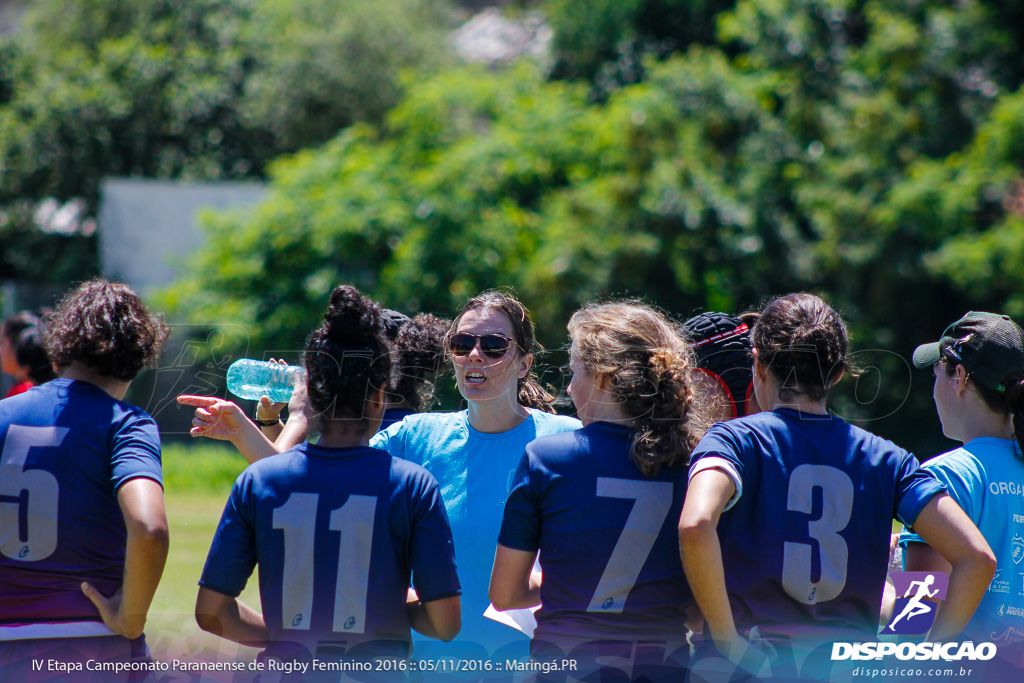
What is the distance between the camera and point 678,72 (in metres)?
15.2

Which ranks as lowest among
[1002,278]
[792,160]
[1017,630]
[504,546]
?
[1017,630]

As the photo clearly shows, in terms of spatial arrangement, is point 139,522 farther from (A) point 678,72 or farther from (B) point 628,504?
(A) point 678,72

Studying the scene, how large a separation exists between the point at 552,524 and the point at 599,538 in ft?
0.48

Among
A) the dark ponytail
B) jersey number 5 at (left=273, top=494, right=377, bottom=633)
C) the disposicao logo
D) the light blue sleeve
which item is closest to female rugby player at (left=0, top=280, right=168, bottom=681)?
jersey number 5 at (left=273, top=494, right=377, bottom=633)

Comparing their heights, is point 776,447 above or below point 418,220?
below

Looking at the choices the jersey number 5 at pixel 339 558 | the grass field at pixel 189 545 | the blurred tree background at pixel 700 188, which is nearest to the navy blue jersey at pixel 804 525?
the jersey number 5 at pixel 339 558

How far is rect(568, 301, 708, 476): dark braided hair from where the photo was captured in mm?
2762

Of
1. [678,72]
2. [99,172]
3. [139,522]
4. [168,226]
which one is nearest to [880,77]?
[678,72]

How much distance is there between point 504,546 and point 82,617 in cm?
135

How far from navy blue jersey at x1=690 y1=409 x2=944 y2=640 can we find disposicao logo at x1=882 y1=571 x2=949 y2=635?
35 cm

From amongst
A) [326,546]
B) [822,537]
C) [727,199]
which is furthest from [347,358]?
[727,199]

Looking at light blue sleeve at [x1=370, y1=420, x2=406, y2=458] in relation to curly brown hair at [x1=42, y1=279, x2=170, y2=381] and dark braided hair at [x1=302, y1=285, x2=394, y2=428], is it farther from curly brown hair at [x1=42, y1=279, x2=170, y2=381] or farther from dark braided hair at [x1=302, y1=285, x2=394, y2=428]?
curly brown hair at [x1=42, y1=279, x2=170, y2=381]

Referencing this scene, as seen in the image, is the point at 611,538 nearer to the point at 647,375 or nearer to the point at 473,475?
the point at 647,375

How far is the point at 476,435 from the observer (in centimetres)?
349
